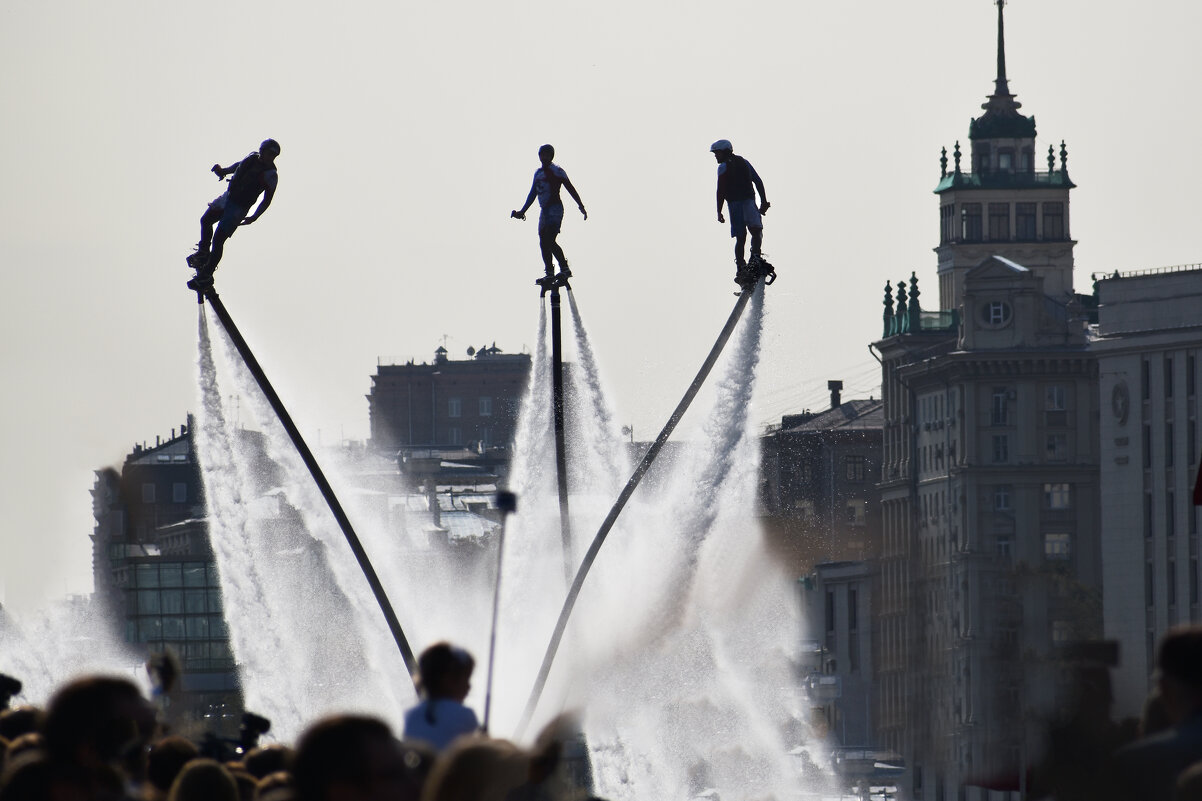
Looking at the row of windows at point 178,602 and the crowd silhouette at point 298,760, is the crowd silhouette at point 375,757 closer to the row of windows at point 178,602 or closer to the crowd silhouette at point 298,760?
the crowd silhouette at point 298,760

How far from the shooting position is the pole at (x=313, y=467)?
149 feet

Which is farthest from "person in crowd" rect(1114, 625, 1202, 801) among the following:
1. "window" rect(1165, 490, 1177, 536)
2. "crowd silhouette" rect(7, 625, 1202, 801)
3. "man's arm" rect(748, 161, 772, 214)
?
"window" rect(1165, 490, 1177, 536)

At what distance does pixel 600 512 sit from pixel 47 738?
35.7 m

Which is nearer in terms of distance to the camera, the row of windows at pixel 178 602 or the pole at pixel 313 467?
the pole at pixel 313 467

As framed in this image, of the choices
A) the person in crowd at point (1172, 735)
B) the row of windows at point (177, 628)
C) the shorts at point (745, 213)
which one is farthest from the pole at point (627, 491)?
the row of windows at point (177, 628)

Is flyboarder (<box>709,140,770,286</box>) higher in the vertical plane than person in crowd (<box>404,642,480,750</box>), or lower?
higher

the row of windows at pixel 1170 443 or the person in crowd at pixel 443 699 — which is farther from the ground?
the row of windows at pixel 1170 443

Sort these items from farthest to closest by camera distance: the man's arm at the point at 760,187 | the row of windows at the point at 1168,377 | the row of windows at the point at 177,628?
the row of windows at the point at 1168,377 < the row of windows at the point at 177,628 < the man's arm at the point at 760,187

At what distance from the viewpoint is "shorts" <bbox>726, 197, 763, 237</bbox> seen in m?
44.5

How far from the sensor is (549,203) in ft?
149

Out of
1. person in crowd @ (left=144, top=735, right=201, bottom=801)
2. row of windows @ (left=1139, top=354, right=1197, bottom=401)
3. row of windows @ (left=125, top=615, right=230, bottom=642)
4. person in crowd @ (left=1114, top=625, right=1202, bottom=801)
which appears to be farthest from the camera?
row of windows @ (left=1139, top=354, right=1197, bottom=401)

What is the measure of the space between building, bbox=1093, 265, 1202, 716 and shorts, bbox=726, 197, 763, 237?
136 meters

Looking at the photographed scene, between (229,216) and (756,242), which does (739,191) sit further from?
(229,216)

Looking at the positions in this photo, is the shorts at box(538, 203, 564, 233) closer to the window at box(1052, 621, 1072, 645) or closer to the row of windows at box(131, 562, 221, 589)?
the row of windows at box(131, 562, 221, 589)
